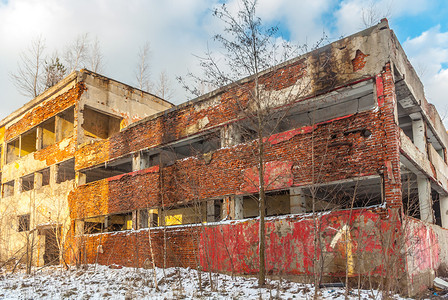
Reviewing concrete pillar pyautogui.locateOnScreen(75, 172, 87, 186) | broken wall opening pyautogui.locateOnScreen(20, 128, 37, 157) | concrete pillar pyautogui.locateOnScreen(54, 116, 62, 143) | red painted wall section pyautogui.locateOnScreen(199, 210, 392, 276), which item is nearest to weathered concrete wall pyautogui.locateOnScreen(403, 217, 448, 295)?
red painted wall section pyautogui.locateOnScreen(199, 210, 392, 276)

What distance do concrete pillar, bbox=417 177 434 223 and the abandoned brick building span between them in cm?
5

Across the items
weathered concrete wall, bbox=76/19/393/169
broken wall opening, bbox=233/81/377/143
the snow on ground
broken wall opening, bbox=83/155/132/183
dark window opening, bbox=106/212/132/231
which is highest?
weathered concrete wall, bbox=76/19/393/169

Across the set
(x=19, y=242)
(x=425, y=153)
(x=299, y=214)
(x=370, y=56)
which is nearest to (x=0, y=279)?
(x=19, y=242)

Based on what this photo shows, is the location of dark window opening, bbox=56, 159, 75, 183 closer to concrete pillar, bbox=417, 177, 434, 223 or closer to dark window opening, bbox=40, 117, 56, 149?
dark window opening, bbox=40, 117, 56, 149

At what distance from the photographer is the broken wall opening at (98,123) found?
18.1 meters

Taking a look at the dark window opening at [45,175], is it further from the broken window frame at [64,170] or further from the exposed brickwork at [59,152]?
the broken window frame at [64,170]

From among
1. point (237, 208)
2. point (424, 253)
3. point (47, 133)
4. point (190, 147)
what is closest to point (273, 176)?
point (237, 208)

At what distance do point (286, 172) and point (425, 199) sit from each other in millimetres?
4369

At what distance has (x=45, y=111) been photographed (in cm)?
A: 1892

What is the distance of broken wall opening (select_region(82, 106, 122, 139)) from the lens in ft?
59.5

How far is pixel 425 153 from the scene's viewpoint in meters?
10.9

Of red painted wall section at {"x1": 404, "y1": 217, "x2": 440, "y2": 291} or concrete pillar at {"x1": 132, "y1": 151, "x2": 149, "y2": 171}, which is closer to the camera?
red painted wall section at {"x1": 404, "y1": 217, "x2": 440, "y2": 291}

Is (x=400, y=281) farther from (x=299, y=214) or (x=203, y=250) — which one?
(x=203, y=250)

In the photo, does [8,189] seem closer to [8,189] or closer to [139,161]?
[8,189]
